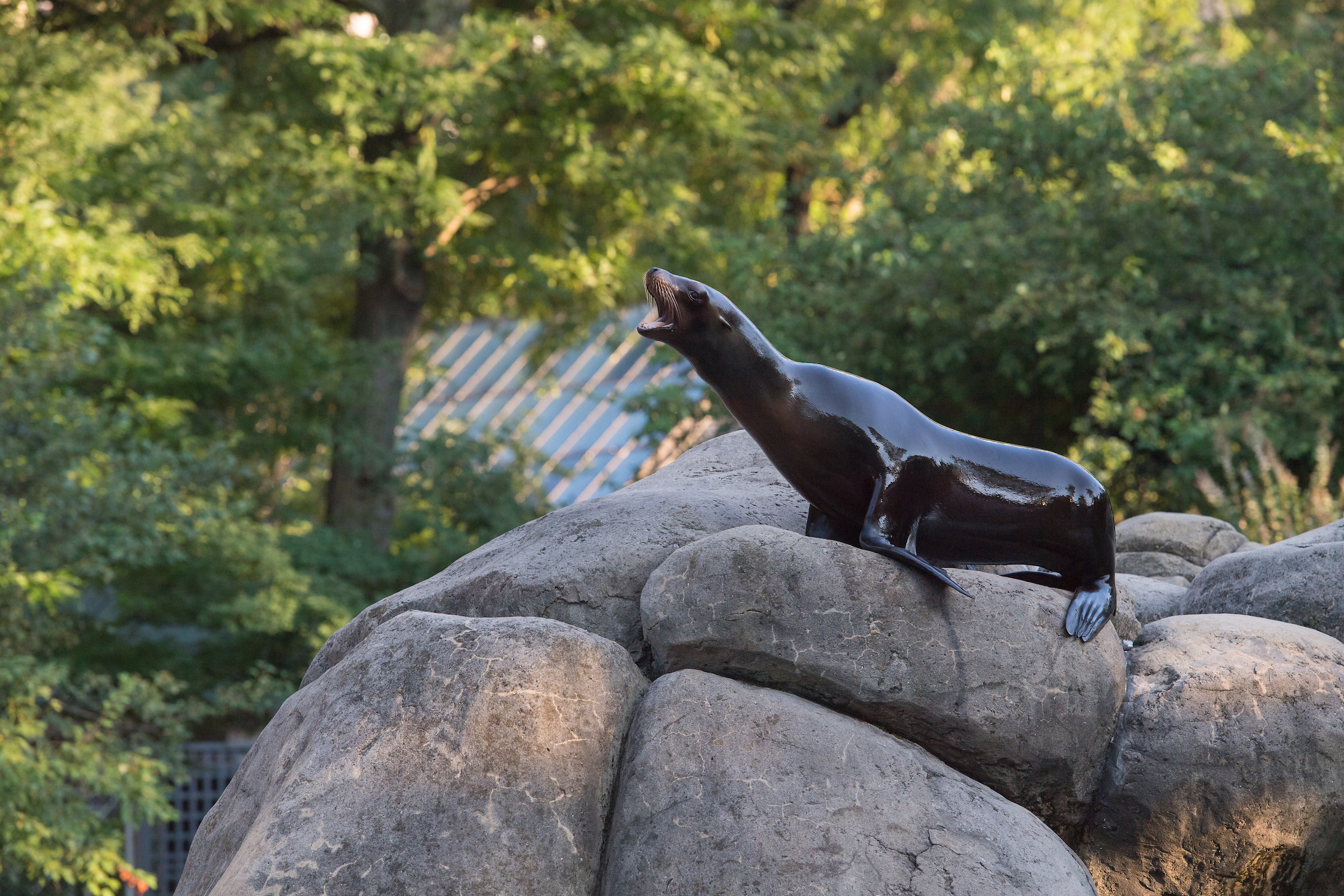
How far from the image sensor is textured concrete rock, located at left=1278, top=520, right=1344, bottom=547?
5.04 meters

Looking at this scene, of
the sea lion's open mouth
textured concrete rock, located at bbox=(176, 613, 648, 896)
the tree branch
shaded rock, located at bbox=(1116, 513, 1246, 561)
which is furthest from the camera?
the tree branch

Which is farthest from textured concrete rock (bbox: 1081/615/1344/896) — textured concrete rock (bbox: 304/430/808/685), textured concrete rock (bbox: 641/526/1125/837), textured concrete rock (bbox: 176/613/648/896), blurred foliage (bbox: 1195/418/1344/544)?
blurred foliage (bbox: 1195/418/1344/544)

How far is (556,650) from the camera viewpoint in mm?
3631

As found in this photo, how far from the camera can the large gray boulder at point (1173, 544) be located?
635 centimetres

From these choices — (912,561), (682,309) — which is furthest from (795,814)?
(682,309)

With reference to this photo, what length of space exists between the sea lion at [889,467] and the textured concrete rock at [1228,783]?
378mm

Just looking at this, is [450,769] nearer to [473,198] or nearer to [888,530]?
[888,530]

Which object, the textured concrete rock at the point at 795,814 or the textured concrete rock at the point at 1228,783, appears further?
the textured concrete rock at the point at 1228,783

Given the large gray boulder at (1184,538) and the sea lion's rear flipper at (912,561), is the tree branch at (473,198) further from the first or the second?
the sea lion's rear flipper at (912,561)

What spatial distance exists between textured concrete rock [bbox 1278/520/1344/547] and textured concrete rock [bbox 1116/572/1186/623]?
46 cm

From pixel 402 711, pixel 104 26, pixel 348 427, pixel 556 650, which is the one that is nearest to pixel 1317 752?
pixel 556 650

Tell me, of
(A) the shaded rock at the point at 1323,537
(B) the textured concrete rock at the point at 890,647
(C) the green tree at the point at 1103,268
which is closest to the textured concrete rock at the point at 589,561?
(B) the textured concrete rock at the point at 890,647

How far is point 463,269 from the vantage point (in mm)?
16094

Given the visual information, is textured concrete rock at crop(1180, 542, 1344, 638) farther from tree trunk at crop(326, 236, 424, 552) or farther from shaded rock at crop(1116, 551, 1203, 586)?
tree trunk at crop(326, 236, 424, 552)
